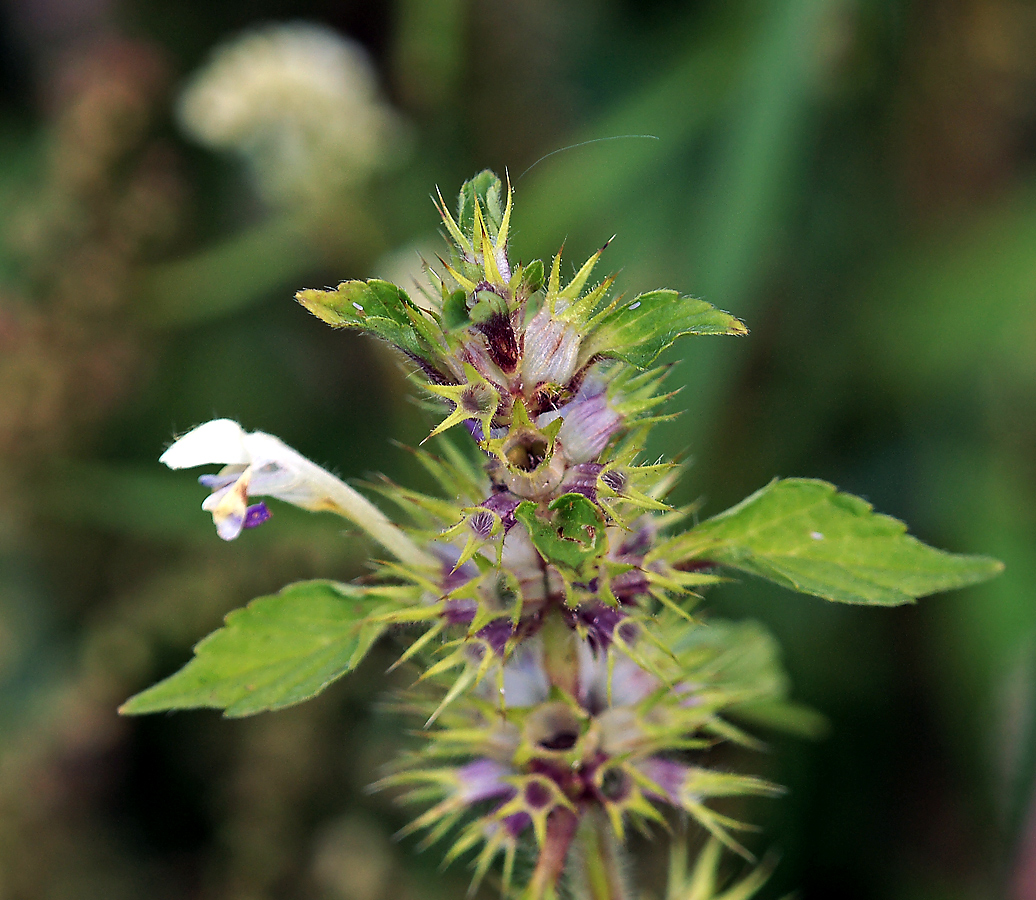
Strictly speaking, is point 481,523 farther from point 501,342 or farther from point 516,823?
point 516,823

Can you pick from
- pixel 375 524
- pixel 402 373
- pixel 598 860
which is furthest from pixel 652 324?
pixel 402 373

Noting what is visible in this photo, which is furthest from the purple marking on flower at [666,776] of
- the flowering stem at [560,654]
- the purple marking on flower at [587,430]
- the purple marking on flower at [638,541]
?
the purple marking on flower at [587,430]

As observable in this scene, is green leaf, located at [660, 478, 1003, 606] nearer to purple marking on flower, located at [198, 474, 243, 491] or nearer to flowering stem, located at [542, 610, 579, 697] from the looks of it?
flowering stem, located at [542, 610, 579, 697]

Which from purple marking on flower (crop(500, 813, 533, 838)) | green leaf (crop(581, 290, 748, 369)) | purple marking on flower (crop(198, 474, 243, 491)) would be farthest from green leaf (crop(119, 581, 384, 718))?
green leaf (crop(581, 290, 748, 369))

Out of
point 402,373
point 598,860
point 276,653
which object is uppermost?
point 402,373

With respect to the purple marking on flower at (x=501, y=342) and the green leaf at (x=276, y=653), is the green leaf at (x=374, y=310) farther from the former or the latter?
the green leaf at (x=276, y=653)

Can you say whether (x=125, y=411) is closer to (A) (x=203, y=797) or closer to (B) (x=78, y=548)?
(B) (x=78, y=548)

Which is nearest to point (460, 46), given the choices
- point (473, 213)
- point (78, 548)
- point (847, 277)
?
point (847, 277)
